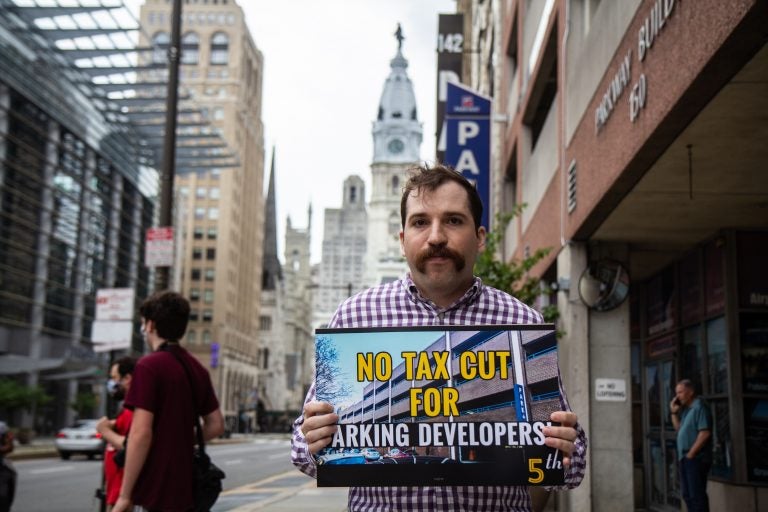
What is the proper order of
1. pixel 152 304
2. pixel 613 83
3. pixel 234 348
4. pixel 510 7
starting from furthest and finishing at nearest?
1. pixel 234 348
2. pixel 510 7
3. pixel 613 83
4. pixel 152 304

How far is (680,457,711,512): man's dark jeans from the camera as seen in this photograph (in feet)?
34.1

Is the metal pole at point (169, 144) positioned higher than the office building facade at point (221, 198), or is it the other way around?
the office building facade at point (221, 198)

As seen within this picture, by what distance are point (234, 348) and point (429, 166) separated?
5100 inches

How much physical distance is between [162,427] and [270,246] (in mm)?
178058

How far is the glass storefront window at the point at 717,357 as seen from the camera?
1146 cm

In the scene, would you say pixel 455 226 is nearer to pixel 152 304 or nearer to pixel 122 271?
pixel 152 304

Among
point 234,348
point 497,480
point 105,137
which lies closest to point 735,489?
point 497,480

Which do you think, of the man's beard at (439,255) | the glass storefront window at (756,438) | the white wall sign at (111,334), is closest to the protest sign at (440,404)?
the man's beard at (439,255)

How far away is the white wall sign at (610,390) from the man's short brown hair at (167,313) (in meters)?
8.23

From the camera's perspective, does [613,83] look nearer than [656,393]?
Yes

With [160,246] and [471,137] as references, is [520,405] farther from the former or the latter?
[471,137]

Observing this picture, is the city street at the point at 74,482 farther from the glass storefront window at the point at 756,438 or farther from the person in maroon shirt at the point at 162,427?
the glass storefront window at the point at 756,438

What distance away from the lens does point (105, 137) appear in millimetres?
62844

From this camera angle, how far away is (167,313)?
5.52m
